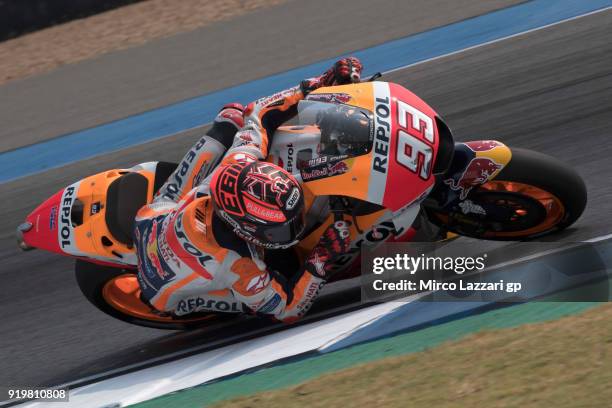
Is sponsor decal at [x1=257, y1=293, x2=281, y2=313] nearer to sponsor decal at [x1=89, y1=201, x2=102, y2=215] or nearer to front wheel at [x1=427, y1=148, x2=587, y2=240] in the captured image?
front wheel at [x1=427, y1=148, x2=587, y2=240]

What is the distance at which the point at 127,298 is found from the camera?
17.7 ft

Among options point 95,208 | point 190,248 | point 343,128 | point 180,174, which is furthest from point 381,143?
point 95,208

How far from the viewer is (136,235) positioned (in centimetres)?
500

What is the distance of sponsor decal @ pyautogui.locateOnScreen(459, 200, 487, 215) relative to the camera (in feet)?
15.5

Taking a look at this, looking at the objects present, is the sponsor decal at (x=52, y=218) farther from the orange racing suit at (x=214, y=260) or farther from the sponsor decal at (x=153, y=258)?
the sponsor decal at (x=153, y=258)

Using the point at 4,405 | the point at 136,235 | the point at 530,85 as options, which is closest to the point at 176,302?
the point at 136,235

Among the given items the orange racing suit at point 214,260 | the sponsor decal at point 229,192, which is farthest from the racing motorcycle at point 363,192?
the sponsor decal at point 229,192

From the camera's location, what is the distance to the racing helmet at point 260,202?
4246 mm

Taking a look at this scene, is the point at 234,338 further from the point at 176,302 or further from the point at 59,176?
the point at 59,176

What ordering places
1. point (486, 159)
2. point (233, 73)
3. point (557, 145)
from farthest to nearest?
point (233, 73) < point (557, 145) < point (486, 159)

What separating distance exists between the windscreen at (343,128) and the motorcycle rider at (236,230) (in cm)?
26

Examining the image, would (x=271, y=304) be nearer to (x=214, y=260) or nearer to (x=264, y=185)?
(x=214, y=260)

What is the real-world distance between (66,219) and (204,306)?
1035mm

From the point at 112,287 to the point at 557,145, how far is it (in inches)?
133
